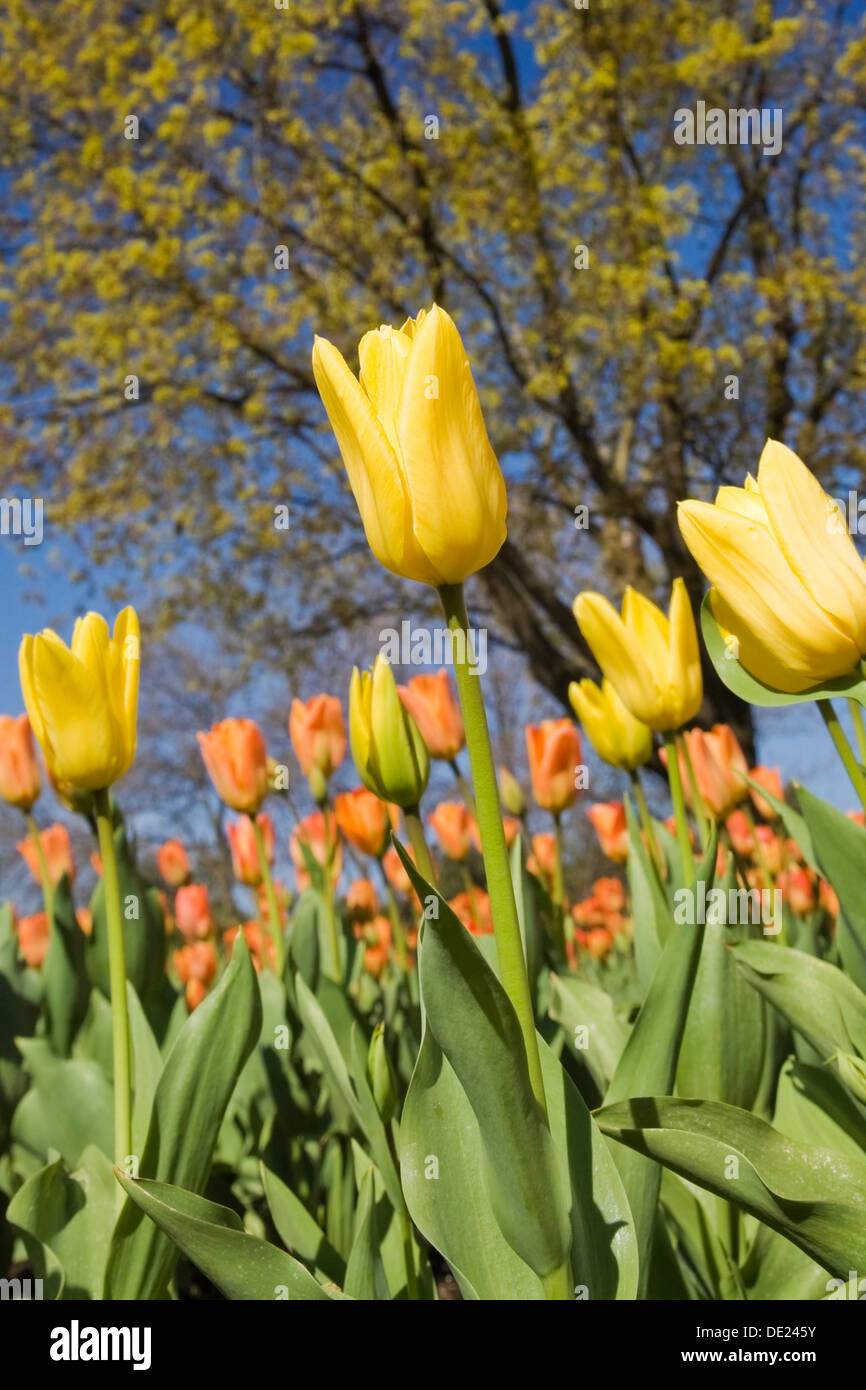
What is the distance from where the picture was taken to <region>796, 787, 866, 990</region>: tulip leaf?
3.61 ft

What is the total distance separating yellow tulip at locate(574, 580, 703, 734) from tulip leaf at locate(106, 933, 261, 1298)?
1.98 feet

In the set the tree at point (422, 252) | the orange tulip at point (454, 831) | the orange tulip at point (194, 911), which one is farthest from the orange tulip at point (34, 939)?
the tree at point (422, 252)

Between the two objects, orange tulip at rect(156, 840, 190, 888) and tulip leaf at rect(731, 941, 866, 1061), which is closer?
tulip leaf at rect(731, 941, 866, 1061)

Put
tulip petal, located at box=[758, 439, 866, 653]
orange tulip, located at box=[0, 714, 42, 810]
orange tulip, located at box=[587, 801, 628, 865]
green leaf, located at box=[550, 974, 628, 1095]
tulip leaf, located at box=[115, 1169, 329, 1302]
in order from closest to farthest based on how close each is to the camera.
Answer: tulip leaf, located at box=[115, 1169, 329, 1302], tulip petal, located at box=[758, 439, 866, 653], green leaf, located at box=[550, 974, 628, 1095], orange tulip, located at box=[0, 714, 42, 810], orange tulip, located at box=[587, 801, 628, 865]

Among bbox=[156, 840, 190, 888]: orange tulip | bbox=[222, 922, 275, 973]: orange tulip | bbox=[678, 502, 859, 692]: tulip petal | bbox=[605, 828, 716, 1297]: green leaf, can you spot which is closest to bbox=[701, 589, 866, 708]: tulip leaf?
bbox=[678, 502, 859, 692]: tulip petal

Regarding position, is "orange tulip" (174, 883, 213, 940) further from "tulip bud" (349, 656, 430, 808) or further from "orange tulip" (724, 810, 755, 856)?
"tulip bud" (349, 656, 430, 808)

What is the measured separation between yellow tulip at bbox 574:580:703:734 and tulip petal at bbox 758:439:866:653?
467 mm

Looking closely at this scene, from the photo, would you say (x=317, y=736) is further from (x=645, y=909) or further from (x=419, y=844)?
(x=419, y=844)

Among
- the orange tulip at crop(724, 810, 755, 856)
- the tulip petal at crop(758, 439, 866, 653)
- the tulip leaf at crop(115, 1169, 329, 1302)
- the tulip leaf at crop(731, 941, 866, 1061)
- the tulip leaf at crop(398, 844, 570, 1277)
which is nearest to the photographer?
the tulip leaf at crop(398, 844, 570, 1277)

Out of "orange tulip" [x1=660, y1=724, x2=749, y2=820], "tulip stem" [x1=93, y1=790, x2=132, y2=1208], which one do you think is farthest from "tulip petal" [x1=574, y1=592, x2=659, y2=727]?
"tulip stem" [x1=93, y1=790, x2=132, y2=1208]

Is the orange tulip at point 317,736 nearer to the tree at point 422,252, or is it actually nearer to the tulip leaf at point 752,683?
the tulip leaf at point 752,683

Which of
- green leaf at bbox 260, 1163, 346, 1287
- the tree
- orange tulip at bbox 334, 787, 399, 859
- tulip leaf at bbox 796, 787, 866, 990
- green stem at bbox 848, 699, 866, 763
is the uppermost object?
the tree

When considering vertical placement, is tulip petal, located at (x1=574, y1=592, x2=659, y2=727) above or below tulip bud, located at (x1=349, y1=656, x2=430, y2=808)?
above
